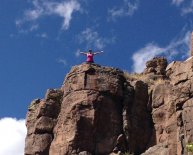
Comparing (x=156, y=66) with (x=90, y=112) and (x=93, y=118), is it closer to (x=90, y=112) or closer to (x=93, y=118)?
(x=90, y=112)

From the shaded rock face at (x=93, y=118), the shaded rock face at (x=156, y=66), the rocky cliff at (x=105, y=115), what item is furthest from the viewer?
the shaded rock face at (x=156, y=66)

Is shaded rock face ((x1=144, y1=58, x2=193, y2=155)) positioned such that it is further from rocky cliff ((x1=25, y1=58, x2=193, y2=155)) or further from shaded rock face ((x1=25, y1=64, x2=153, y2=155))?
shaded rock face ((x1=25, y1=64, x2=153, y2=155))

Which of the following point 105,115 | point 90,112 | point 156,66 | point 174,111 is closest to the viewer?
point 174,111

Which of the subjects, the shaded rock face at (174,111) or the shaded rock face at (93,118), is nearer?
the shaded rock face at (174,111)

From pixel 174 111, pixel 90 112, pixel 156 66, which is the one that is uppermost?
pixel 156 66

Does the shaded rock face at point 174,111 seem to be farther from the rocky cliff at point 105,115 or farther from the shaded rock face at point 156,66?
the shaded rock face at point 156,66

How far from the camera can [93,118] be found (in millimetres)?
49031

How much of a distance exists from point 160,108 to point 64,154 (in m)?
9.39

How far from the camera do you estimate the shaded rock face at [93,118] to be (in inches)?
1912

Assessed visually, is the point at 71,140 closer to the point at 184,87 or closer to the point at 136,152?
the point at 136,152

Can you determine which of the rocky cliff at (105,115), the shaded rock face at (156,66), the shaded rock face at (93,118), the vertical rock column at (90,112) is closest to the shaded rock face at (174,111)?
the rocky cliff at (105,115)

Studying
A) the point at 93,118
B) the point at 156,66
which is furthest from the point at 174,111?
the point at 156,66

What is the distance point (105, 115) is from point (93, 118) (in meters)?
1.44

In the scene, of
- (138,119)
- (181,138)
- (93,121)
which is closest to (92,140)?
(93,121)
